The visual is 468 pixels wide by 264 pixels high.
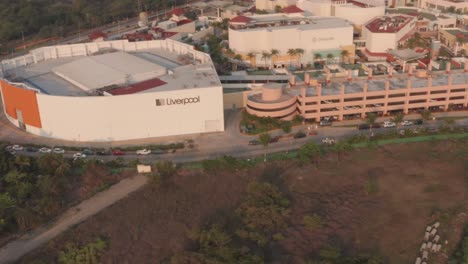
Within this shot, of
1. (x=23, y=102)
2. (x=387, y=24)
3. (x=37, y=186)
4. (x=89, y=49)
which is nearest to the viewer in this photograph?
(x=37, y=186)

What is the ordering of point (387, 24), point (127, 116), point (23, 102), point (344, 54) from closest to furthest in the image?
point (127, 116) → point (23, 102) → point (344, 54) → point (387, 24)

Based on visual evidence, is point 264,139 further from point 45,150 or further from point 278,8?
point 278,8

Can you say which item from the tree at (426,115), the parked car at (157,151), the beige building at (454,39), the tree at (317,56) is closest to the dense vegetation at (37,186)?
the parked car at (157,151)

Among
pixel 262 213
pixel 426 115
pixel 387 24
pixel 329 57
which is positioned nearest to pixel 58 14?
pixel 329 57

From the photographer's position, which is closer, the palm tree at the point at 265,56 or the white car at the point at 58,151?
the white car at the point at 58,151

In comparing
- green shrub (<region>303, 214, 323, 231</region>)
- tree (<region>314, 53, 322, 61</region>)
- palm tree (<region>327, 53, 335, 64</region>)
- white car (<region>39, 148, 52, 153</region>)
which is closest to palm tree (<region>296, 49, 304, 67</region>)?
tree (<region>314, 53, 322, 61</region>)

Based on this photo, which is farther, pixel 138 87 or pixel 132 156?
pixel 138 87

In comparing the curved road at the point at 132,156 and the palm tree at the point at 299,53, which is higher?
the palm tree at the point at 299,53

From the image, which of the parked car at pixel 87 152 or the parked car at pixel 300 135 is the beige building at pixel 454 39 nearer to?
the parked car at pixel 300 135
